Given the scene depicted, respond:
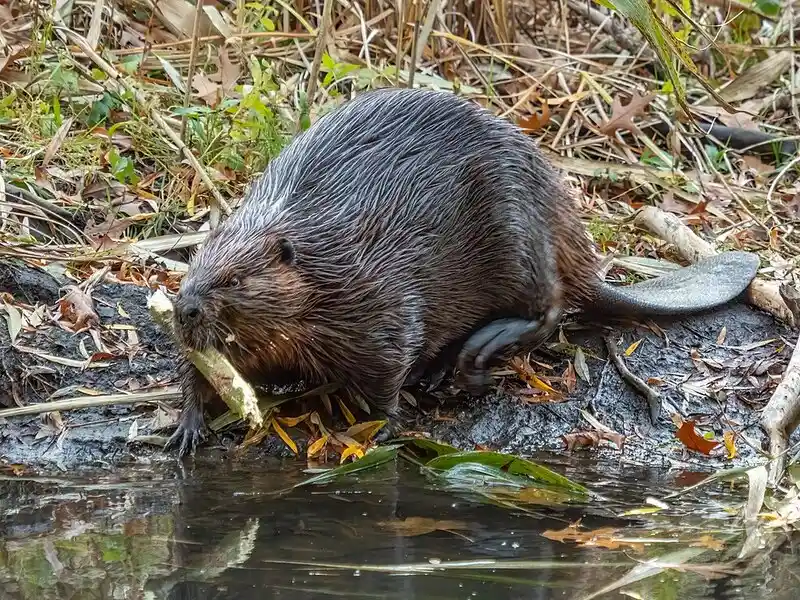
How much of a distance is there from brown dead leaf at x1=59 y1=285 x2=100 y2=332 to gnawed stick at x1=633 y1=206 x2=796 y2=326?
213cm

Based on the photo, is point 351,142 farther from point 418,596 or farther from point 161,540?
point 418,596

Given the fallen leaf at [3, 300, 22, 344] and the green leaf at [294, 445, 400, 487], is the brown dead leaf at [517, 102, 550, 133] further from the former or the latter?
the fallen leaf at [3, 300, 22, 344]

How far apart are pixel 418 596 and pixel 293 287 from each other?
1211 millimetres

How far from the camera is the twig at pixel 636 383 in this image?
139 inches

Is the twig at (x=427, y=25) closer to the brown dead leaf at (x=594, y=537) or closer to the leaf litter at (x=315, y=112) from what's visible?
the leaf litter at (x=315, y=112)

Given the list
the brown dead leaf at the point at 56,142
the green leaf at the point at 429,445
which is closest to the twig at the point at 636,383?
the green leaf at the point at 429,445

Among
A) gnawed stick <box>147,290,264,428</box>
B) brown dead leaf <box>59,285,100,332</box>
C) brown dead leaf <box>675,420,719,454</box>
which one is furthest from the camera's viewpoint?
brown dead leaf <box>59,285,100,332</box>

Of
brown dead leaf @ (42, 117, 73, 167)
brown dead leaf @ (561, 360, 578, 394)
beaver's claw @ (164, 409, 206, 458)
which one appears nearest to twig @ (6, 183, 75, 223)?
brown dead leaf @ (42, 117, 73, 167)

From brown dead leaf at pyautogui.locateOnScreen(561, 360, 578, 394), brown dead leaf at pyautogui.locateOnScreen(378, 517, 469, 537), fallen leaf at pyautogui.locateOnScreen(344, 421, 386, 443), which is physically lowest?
fallen leaf at pyautogui.locateOnScreen(344, 421, 386, 443)

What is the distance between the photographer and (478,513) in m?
2.67

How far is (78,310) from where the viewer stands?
11.6ft

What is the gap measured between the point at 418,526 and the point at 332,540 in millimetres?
219

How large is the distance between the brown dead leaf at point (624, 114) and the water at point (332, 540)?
2490mm

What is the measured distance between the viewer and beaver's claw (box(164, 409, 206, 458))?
10.2 feet
